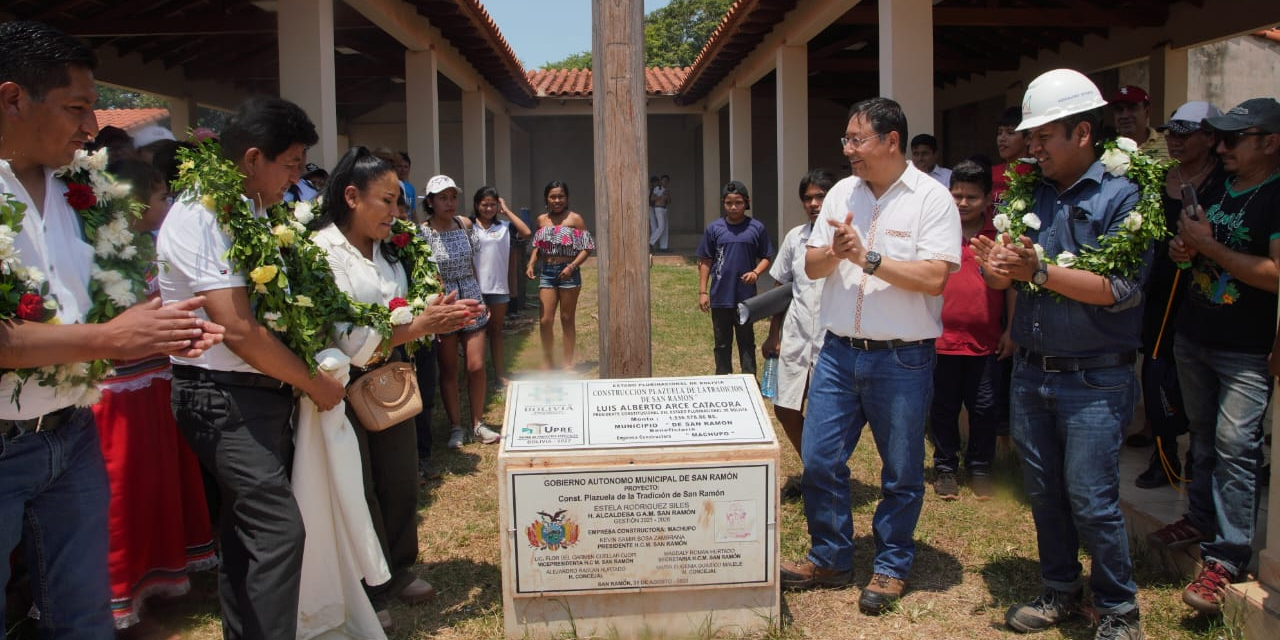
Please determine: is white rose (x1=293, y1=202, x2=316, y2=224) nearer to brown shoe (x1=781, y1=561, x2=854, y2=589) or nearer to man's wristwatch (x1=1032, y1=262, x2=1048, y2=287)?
brown shoe (x1=781, y1=561, x2=854, y2=589)

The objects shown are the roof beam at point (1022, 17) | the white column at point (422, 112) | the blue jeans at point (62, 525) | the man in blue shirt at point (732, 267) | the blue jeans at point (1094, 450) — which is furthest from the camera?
the white column at point (422, 112)

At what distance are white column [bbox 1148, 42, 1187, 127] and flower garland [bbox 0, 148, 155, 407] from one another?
1151cm

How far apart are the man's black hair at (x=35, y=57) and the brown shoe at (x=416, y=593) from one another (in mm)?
2354

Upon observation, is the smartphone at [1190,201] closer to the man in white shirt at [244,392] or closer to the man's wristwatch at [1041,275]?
the man's wristwatch at [1041,275]

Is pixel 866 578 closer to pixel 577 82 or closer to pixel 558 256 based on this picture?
pixel 558 256

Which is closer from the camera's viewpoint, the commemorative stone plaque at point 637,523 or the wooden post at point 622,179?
the commemorative stone plaque at point 637,523

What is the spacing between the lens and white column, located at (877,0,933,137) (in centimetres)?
770

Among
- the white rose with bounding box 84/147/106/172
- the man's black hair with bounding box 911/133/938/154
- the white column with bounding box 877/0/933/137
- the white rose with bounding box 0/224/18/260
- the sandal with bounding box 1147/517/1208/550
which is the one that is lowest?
the sandal with bounding box 1147/517/1208/550

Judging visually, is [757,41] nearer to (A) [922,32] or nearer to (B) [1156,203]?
(A) [922,32]

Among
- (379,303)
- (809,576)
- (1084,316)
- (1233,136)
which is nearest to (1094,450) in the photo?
(1084,316)

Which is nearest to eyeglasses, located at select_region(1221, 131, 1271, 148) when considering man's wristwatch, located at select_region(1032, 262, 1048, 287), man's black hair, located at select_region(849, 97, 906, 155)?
man's wristwatch, located at select_region(1032, 262, 1048, 287)

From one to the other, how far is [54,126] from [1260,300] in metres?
4.01

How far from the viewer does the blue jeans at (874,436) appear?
3.62 meters

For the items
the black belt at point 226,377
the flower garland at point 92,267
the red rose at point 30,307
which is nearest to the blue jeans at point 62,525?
the flower garland at point 92,267
